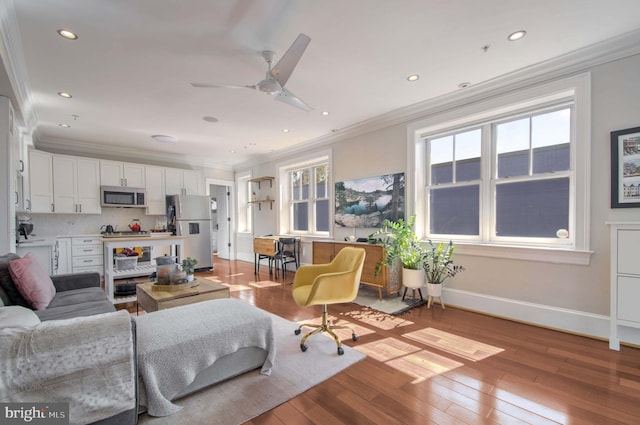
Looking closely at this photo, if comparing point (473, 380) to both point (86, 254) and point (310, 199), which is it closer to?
point (310, 199)

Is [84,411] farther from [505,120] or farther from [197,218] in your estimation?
[197,218]

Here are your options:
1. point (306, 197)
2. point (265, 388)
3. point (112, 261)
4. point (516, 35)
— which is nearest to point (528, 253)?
point (516, 35)

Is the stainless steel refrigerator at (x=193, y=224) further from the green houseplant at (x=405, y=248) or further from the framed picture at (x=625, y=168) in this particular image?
the framed picture at (x=625, y=168)

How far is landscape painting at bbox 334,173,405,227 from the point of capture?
4254 millimetres

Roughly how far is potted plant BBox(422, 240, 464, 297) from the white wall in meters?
0.13

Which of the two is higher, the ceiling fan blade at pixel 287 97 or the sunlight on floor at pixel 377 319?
the ceiling fan blade at pixel 287 97

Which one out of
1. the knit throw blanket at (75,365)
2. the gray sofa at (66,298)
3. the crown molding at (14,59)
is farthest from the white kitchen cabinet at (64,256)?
the knit throw blanket at (75,365)

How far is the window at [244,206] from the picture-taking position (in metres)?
7.79

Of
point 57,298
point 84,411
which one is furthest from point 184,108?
point 84,411

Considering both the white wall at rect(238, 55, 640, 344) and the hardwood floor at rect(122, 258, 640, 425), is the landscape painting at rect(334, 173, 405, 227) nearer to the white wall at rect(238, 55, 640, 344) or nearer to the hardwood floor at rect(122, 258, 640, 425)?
the white wall at rect(238, 55, 640, 344)

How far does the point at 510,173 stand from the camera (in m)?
3.36

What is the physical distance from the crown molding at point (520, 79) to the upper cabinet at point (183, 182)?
13.8 ft

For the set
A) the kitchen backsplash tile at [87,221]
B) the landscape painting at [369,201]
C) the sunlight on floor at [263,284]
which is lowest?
the sunlight on floor at [263,284]

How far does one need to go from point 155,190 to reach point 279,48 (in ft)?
16.9
